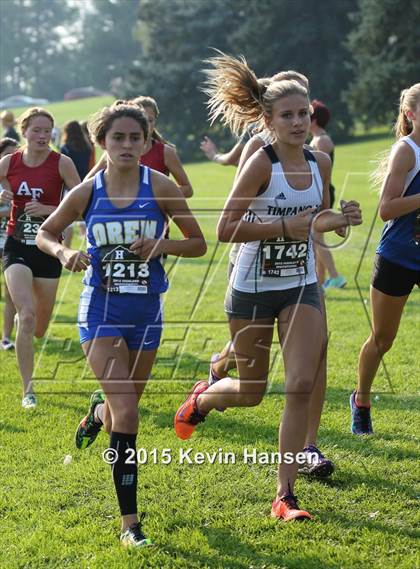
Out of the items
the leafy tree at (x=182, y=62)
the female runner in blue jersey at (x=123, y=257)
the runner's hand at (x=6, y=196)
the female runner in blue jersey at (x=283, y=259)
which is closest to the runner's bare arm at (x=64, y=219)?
the female runner in blue jersey at (x=123, y=257)

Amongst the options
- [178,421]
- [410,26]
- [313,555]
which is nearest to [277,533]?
[313,555]

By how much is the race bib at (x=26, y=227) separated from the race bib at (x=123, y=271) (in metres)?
2.84

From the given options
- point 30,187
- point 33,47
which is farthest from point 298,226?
point 33,47

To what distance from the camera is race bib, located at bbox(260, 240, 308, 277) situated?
511 centimetres

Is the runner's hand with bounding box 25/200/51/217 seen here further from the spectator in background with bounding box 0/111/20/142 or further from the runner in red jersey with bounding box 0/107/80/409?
the spectator in background with bounding box 0/111/20/142

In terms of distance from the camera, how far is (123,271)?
4.89m

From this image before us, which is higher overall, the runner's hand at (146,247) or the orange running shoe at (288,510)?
the runner's hand at (146,247)

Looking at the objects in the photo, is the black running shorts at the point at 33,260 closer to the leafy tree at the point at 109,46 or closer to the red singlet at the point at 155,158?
the red singlet at the point at 155,158

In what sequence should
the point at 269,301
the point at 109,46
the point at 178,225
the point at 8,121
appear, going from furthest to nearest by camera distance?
the point at 109,46 → the point at 8,121 → the point at 269,301 → the point at 178,225

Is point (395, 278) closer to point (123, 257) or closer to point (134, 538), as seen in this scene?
point (123, 257)

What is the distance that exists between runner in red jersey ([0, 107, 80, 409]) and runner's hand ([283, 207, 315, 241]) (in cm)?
305

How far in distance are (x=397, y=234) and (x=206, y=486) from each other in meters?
2.03

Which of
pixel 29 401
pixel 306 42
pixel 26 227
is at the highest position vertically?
pixel 26 227

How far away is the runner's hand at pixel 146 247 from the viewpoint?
15.7ft
